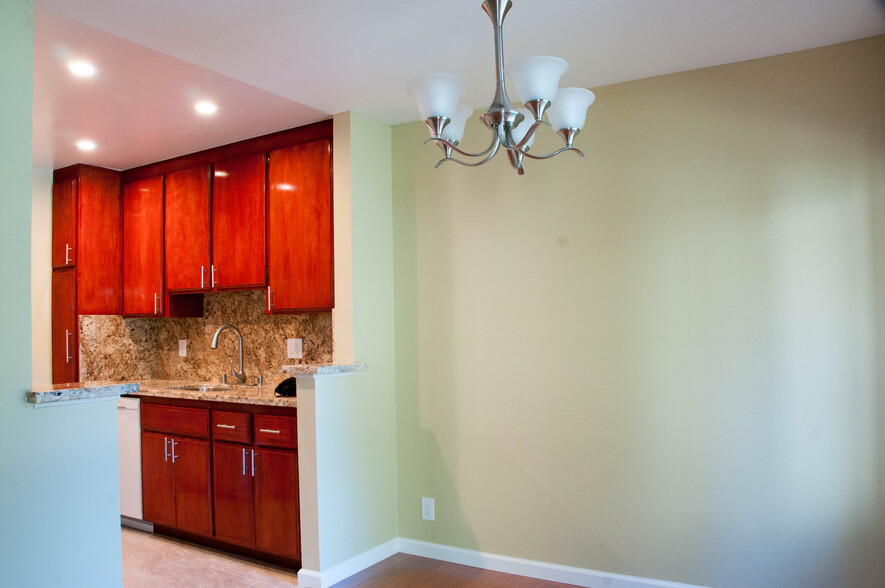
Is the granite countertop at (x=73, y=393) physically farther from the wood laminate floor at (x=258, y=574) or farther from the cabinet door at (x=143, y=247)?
the cabinet door at (x=143, y=247)

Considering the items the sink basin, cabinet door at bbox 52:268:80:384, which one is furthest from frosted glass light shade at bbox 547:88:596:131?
cabinet door at bbox 52:268:80:384

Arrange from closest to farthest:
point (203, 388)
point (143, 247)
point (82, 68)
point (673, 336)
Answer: point (82, 68)
point (673, 336)
point (203, 388)
point (143, 247)

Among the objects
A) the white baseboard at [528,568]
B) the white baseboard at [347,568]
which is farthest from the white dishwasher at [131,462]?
the white baseboard at [528,568]

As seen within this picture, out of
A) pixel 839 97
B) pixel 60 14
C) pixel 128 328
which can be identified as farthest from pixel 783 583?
pixel 128 328

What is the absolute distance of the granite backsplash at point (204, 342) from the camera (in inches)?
168

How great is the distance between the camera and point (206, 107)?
3.45 m

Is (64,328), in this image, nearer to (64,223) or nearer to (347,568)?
(64,223)

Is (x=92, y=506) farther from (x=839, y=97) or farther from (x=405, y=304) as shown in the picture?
(x=839, y=97)

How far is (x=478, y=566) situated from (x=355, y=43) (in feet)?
8.69

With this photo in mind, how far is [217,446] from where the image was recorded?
12.3 feet

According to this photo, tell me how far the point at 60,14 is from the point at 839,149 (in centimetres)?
310

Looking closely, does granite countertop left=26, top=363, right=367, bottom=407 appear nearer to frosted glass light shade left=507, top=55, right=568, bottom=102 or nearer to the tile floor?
the tile floor

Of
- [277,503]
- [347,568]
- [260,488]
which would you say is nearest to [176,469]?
[260,488]

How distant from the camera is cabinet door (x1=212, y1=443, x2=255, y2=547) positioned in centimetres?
360
